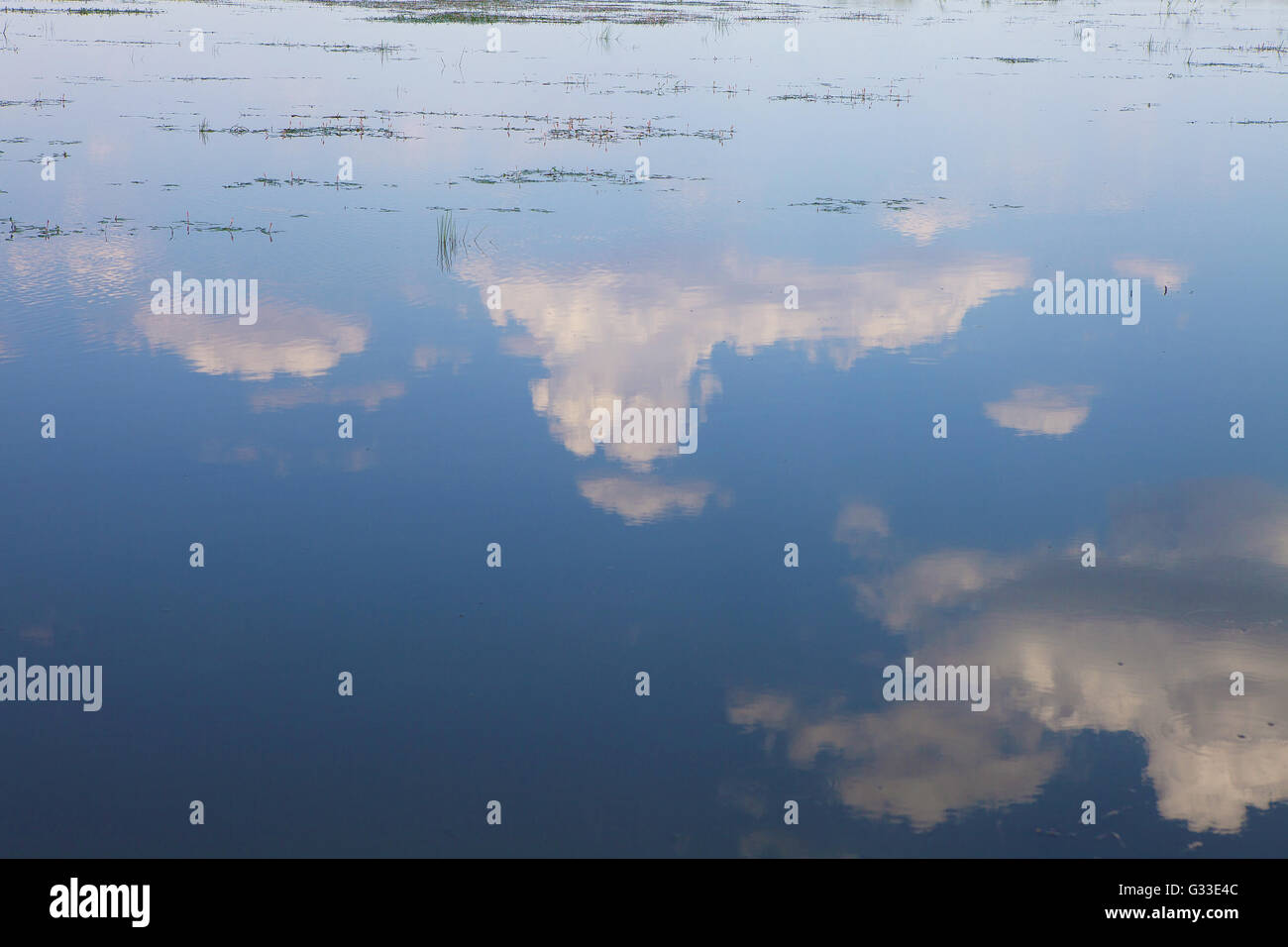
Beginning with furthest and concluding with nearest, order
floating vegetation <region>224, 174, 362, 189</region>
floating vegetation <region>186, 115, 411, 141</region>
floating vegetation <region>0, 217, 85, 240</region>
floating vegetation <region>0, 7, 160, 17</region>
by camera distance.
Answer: floating vegetation <region>0, 7, 160, 17</region>, floating vegetation <region>186, 115, 411, 141</region>, floating vegetation <region>224, 174, 362, 189</region>, floating vegetation <region>0, 217, 85, 240</region>

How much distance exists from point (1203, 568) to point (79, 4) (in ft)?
121

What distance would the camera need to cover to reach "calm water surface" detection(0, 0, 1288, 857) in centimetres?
474

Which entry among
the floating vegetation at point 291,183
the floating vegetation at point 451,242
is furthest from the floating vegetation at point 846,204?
the floating vegetation at point 291,183

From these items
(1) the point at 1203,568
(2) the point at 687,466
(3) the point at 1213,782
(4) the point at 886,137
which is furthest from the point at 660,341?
(4) the point at 886,137

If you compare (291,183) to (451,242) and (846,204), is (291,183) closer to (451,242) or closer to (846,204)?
(451,242)

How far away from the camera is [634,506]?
6.94 metres

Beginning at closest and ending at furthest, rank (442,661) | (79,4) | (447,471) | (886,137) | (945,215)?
(442,661)
(447,471)
(945,215)
(886,137)
(79,4)

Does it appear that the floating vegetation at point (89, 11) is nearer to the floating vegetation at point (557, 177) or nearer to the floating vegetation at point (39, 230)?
the floating vegetation at point (557, 177)

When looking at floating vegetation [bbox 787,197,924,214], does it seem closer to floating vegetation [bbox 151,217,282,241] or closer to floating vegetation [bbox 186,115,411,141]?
floating vegetation [bbox 151,217,282,241]

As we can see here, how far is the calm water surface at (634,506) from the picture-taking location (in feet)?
15.6

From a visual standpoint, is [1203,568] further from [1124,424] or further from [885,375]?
[885,375]

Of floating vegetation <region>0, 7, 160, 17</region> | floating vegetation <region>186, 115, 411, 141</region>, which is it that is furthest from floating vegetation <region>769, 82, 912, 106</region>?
floating vegetation <region>0, 7, 160, 17</region>

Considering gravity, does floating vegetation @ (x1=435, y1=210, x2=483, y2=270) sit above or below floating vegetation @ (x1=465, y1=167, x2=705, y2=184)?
below
